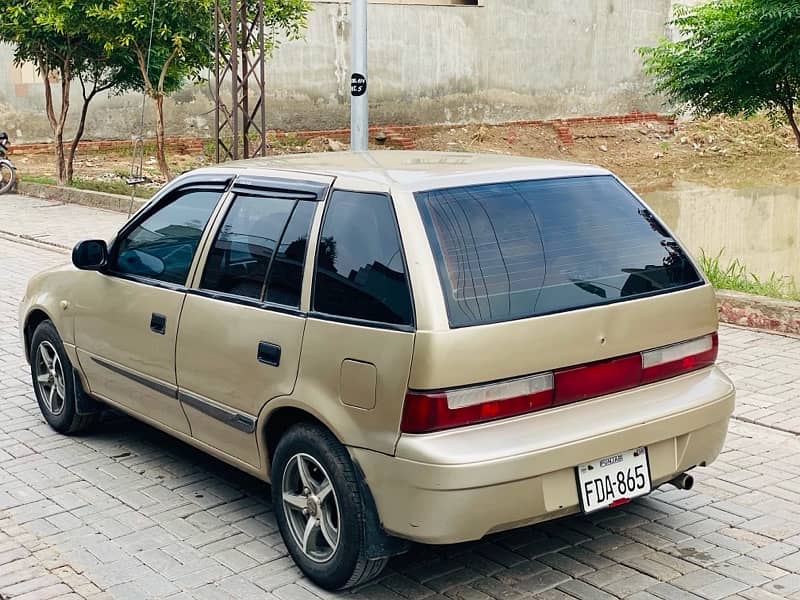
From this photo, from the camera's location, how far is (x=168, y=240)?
17.4 ft

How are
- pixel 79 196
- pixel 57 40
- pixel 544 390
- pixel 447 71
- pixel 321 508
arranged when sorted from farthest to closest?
pixel 447 71
pixel 57 40
pixel 79 196
pixel 321 508
pixel 544 390

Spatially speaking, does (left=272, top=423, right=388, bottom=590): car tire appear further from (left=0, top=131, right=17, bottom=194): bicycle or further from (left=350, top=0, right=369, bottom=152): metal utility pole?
(left=0, top=131, right=17, bottom=194): bicycle

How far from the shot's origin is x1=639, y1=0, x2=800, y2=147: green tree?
9.87 metres

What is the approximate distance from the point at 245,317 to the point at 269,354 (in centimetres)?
27

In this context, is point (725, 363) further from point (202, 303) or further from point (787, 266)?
point (787, 266)

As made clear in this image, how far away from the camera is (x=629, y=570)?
4.45 metres

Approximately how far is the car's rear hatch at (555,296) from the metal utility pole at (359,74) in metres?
7.37

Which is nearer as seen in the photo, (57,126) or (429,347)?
(429,347)

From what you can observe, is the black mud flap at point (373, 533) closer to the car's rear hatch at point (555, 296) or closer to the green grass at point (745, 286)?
the car's rear hatch at point (555, 296)

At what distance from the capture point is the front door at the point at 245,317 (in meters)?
4.40

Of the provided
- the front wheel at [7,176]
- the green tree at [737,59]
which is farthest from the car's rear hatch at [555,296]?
the front wheel at [7,176]

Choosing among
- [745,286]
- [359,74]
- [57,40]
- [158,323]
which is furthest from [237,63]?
[158,323]

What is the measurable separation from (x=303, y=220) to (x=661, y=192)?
2112 centimetres

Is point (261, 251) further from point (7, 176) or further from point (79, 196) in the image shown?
point (7, 176)
